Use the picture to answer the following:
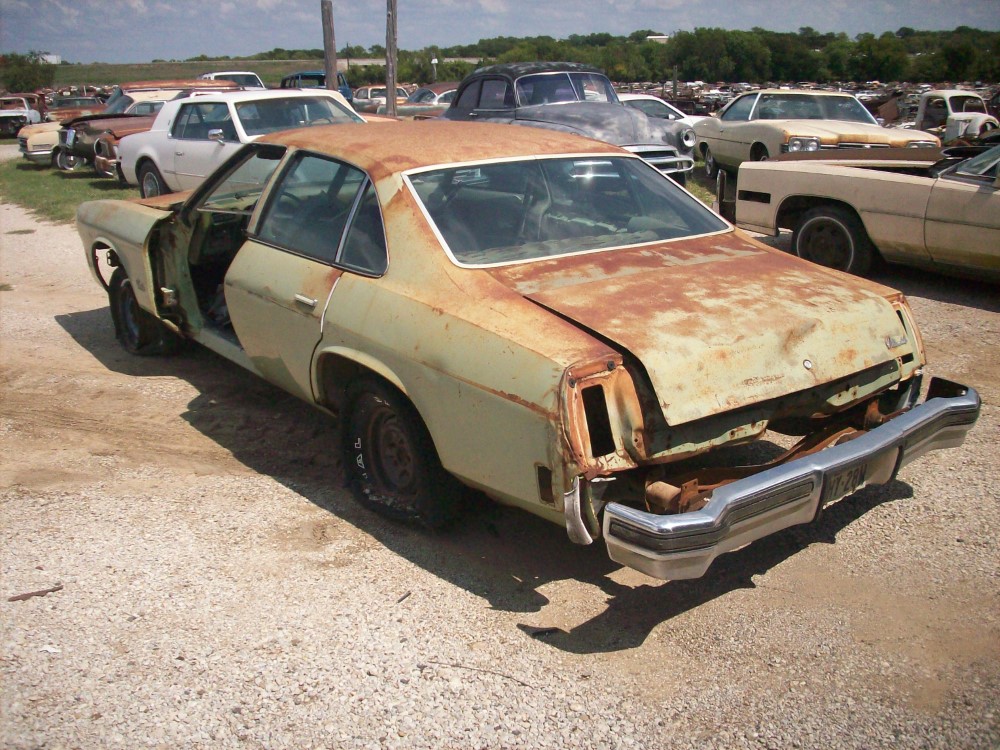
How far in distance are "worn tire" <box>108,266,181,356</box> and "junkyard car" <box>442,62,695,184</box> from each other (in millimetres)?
6044

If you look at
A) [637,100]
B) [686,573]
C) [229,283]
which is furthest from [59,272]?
[637,100]

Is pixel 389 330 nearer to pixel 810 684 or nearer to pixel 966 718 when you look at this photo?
pixel 810 684

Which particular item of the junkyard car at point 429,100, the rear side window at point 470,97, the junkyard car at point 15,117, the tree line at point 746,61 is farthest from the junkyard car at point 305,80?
the tree line at point 746,61

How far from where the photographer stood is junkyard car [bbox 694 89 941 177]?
11.2m

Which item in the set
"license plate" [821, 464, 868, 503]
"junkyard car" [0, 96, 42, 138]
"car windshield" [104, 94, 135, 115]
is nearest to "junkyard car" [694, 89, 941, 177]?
"license plate" [821, 464, 868, 503]

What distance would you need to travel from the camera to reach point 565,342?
3012 mm

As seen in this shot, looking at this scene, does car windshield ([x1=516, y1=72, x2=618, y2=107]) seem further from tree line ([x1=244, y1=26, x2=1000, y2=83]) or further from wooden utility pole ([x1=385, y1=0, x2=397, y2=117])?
tree line ([x1=244, y1=26, x2=1000, y2=83])

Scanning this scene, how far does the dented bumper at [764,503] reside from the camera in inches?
109

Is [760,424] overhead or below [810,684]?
overhead

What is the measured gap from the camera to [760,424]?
3.12 meters

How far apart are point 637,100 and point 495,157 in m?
14.5

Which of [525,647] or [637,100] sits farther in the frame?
[637,100]

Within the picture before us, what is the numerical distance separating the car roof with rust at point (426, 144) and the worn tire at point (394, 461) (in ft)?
3.36

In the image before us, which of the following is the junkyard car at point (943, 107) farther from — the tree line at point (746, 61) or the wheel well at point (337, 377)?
the tree line at point (746, 61)
